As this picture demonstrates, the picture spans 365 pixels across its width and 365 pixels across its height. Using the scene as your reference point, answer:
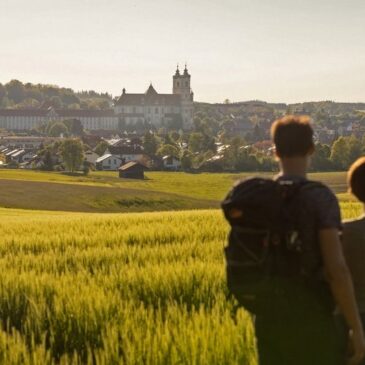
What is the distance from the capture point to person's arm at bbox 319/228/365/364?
12.9 ft

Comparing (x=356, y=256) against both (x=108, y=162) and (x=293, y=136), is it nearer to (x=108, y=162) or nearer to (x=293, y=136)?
(x=293, y=136)

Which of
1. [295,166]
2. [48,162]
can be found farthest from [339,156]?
[295,166]

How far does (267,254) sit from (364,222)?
0.89 meters

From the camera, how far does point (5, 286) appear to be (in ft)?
25.7

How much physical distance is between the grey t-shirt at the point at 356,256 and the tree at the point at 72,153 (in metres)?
100.0

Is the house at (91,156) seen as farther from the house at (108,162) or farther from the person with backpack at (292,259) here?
the person with backpack at (292,259)

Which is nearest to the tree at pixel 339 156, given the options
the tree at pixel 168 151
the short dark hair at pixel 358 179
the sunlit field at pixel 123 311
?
the tree at pixel 168 151

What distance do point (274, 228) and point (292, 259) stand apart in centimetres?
23

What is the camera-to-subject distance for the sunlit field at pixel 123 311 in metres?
5.21

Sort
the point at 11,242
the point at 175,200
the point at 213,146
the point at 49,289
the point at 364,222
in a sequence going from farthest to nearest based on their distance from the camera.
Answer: the point at 213,146 → the point at 175,200 → the point at 11,242 → the point at 49,289 → the point at 364,222

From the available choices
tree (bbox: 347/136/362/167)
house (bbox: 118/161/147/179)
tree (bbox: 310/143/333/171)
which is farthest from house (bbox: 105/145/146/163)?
tree (bbox: 347/136/362/167)

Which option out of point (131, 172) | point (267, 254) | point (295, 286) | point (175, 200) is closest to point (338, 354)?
point (295, 286)

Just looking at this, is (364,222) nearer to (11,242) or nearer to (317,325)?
(317,325)

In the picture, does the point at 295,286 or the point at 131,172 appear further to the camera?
the point at 131,172
